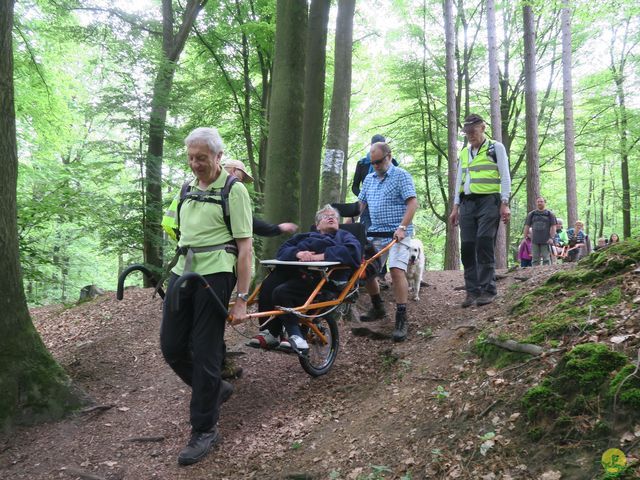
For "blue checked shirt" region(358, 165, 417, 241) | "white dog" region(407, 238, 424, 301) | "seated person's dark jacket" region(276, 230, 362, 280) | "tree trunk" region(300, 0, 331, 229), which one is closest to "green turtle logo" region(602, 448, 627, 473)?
"seated person's dark jacket" region(276, 230, 362, 280)

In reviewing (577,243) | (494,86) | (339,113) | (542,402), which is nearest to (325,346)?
(542,402)

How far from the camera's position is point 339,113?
7.91 meters

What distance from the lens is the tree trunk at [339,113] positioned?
24.4ft

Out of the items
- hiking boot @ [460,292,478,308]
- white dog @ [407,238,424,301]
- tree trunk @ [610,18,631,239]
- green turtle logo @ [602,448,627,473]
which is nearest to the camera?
green turtle logo @ [602,448,627,473]

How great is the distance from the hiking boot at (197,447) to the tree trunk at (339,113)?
177 inches

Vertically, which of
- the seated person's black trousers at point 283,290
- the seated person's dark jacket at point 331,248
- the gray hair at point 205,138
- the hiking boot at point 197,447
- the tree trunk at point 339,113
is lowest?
the hiking boot at point 197,447

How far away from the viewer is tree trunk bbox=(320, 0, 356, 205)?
7.45 m

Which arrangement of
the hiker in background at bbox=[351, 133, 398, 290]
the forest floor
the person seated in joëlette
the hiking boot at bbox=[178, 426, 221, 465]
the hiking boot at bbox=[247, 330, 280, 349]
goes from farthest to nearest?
the hiker in background at bbox=[351, 133, 398, 290], the person seated in joëlette, the hiking boot at bbox=[247, 330, 280, 349], the hiking boot at bbox=[178, 426, 221, 465], the forest floor

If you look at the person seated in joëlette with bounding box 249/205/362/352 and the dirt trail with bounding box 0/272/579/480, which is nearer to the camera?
the dirt trail with bounding box 0/272/579/480

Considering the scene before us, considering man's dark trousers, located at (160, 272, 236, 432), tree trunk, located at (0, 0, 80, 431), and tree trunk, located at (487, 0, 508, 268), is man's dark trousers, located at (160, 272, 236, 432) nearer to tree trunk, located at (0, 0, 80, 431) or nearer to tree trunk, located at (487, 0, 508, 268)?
tree trunk, located at (0, 0, 80, 431)

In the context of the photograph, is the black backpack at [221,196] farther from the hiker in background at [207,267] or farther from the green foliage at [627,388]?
the green foliage at [627,388]

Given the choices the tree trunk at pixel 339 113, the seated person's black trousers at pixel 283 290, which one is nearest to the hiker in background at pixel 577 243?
the tree trunk at pixel 339 113

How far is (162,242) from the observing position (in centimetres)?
888

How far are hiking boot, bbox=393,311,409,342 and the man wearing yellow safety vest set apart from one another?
1030mm
